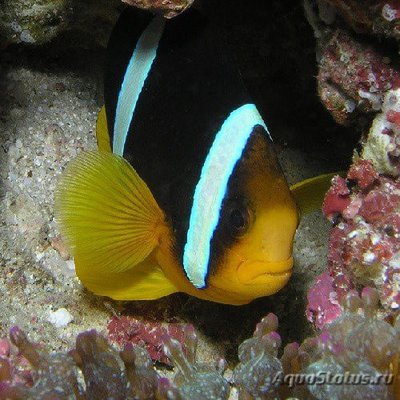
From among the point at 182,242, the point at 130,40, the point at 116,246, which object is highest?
the point at 130,40

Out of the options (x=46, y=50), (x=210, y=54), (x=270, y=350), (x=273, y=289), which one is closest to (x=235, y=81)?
(x=210, y=54)

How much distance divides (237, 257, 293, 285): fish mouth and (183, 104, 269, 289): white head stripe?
5.9 inches

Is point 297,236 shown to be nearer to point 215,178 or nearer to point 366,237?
point 366,237

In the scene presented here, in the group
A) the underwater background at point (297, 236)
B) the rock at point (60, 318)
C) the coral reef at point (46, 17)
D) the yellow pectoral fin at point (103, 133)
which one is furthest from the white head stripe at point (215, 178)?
the coral reef at point (46, 17)

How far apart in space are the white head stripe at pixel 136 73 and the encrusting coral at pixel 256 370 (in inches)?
34.0

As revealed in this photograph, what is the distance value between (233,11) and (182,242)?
1.68 metres

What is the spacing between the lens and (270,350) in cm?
160

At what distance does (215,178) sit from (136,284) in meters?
0.76

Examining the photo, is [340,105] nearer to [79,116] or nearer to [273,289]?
[273,289]

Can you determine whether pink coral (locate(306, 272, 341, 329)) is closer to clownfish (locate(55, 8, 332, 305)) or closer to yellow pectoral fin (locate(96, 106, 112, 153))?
clownfish (locate(55, 8, 332, 305))

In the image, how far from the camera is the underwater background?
1535 millimetres

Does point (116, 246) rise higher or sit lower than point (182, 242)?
lower

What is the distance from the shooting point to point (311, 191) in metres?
2.07

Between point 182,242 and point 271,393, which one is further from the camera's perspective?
point 182,242
